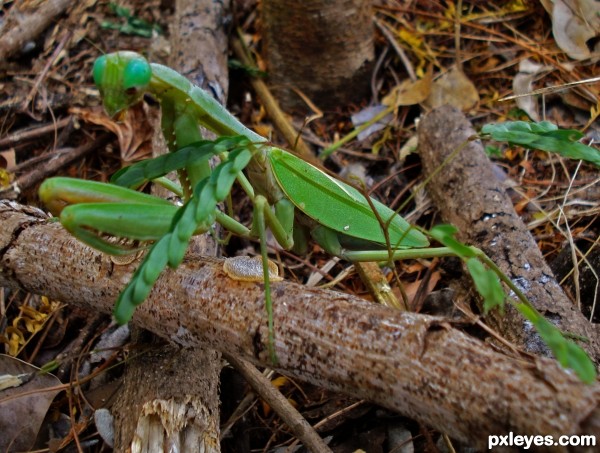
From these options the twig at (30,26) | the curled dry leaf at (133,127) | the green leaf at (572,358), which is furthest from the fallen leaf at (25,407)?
the twig at (30,26)

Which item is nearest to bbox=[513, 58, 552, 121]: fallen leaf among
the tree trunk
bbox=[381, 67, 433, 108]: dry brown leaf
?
bbox=[381, 67, 433, 108]: dry brown leaf

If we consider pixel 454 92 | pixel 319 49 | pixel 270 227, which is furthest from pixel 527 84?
pixel 270 227

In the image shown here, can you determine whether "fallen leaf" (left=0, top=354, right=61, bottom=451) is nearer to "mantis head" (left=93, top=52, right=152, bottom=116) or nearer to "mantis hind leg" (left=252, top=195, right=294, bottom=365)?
"mantis hind leg" (left=252, top=195, right=294, bottom=365)

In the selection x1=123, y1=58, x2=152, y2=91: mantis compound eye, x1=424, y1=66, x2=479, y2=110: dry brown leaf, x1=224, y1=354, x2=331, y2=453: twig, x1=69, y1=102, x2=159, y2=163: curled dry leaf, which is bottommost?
x1=224, y1=354, x2=331, y2=453: twig

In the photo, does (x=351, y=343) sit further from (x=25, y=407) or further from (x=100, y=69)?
(x=25, y=407)

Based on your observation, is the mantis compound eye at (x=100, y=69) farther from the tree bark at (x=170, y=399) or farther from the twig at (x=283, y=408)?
the twig at (x=283, y=408)

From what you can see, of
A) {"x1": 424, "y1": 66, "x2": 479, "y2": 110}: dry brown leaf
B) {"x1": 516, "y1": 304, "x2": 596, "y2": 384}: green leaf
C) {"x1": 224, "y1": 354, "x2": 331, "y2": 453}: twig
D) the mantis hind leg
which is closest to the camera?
{"x1": 516, "y1": 304, "x2": 596, "y2": 384}: green leaf

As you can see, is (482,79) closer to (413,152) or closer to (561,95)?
(561,95)
